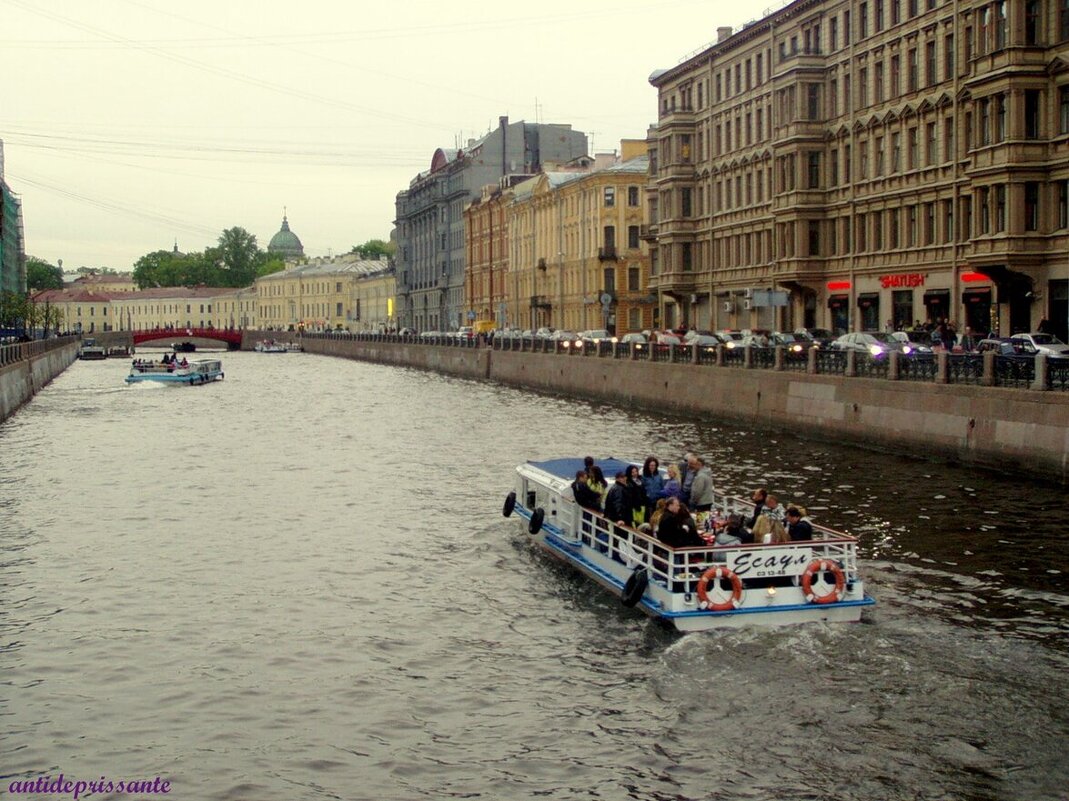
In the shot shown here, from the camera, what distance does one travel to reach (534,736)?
537 inches

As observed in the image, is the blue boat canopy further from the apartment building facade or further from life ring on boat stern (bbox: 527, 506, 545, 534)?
Result: the apartment building facade

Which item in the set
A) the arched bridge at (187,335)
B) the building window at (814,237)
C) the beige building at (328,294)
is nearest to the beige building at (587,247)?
the building window at (814,237)

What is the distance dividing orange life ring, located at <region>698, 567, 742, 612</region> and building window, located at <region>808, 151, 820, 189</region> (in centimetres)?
4188

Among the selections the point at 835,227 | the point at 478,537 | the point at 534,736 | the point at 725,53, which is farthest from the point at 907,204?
the point at 534,736

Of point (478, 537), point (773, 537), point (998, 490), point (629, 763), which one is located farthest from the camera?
point (998, 490)

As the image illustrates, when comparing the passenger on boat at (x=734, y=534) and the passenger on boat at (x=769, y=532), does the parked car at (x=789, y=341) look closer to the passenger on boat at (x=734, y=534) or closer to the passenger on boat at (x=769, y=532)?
the passenger on boat at (x=734, y=534)

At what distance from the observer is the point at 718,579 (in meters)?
16.3

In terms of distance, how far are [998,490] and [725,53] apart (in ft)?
141

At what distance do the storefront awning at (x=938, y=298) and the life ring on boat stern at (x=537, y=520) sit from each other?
2852 cm

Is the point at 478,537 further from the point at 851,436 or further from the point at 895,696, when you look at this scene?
the point at 851,436

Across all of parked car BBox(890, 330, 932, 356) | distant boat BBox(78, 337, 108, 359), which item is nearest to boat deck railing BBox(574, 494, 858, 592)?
parked car BBox(890, 330, 932, 356)

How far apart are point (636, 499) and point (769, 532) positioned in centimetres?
289

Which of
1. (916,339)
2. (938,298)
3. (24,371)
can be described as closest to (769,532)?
(916,339)

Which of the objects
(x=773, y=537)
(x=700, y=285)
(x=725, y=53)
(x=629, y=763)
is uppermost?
(x=725, y=53)
